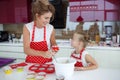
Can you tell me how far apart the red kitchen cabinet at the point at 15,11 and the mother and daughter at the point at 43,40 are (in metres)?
1.69

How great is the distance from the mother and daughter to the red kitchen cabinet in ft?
5.53

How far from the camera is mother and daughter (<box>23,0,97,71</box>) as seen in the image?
1585 mm

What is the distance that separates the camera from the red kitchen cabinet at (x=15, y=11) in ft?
11.4

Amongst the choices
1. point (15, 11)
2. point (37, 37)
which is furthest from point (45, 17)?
point (15, 11)

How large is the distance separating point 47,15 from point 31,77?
578 millimetres

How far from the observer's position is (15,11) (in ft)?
11.5

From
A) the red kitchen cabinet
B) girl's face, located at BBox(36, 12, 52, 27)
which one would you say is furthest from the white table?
the red kitchen cabinet

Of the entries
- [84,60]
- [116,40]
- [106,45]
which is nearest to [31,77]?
[84,60]

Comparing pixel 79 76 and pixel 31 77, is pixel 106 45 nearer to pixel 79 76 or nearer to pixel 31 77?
pixel 79 76

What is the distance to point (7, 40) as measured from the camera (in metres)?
3.80

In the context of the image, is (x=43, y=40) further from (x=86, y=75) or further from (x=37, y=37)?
(x=86, y=75)

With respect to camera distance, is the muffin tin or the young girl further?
the young girl

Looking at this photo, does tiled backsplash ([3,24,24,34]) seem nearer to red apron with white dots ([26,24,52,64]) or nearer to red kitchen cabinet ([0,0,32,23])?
red kitchen cabinet ([0,0,32,23])

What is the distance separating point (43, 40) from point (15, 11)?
72.9 inches
